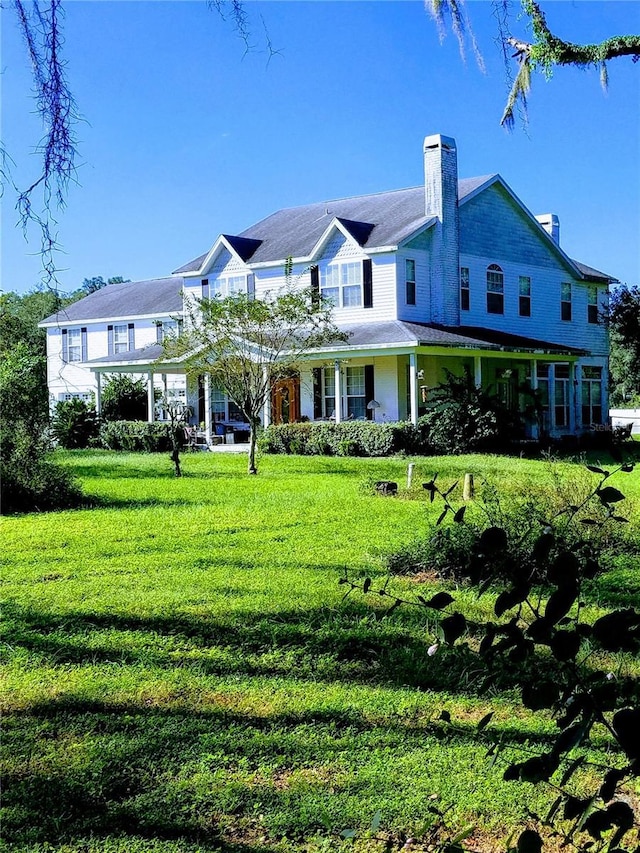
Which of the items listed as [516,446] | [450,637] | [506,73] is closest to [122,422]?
[516,446]

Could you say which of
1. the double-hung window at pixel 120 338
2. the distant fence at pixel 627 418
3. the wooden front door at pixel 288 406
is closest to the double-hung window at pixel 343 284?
the wooden front door at pixel 288 406

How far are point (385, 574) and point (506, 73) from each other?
4448 mm

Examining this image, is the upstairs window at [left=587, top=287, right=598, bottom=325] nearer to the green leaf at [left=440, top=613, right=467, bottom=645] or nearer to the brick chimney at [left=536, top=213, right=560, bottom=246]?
the brick chimney at [left=536, top=213, right=560, bottom=246]

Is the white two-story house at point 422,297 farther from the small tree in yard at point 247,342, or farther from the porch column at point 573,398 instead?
the small tree in yard at point 247,342

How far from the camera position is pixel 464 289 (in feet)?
94.3

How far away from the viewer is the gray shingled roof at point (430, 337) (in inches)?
956

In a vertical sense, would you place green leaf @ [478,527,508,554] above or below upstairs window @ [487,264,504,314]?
below

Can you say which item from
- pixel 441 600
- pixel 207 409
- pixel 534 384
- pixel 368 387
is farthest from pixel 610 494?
pixel 534 384

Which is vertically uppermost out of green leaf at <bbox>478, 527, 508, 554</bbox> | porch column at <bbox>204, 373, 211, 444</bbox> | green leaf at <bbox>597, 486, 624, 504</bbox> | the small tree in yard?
the small tree in yard

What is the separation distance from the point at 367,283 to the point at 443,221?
3.30m

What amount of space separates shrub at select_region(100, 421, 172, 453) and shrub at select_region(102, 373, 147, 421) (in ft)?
12.0

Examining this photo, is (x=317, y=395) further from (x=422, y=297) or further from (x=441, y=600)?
(x=441, y=600)

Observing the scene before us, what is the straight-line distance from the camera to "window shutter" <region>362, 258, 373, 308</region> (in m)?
26.7

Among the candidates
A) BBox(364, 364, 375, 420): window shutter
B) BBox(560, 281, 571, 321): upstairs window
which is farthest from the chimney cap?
BBox(560, 281, 571, 321): upstairs window
